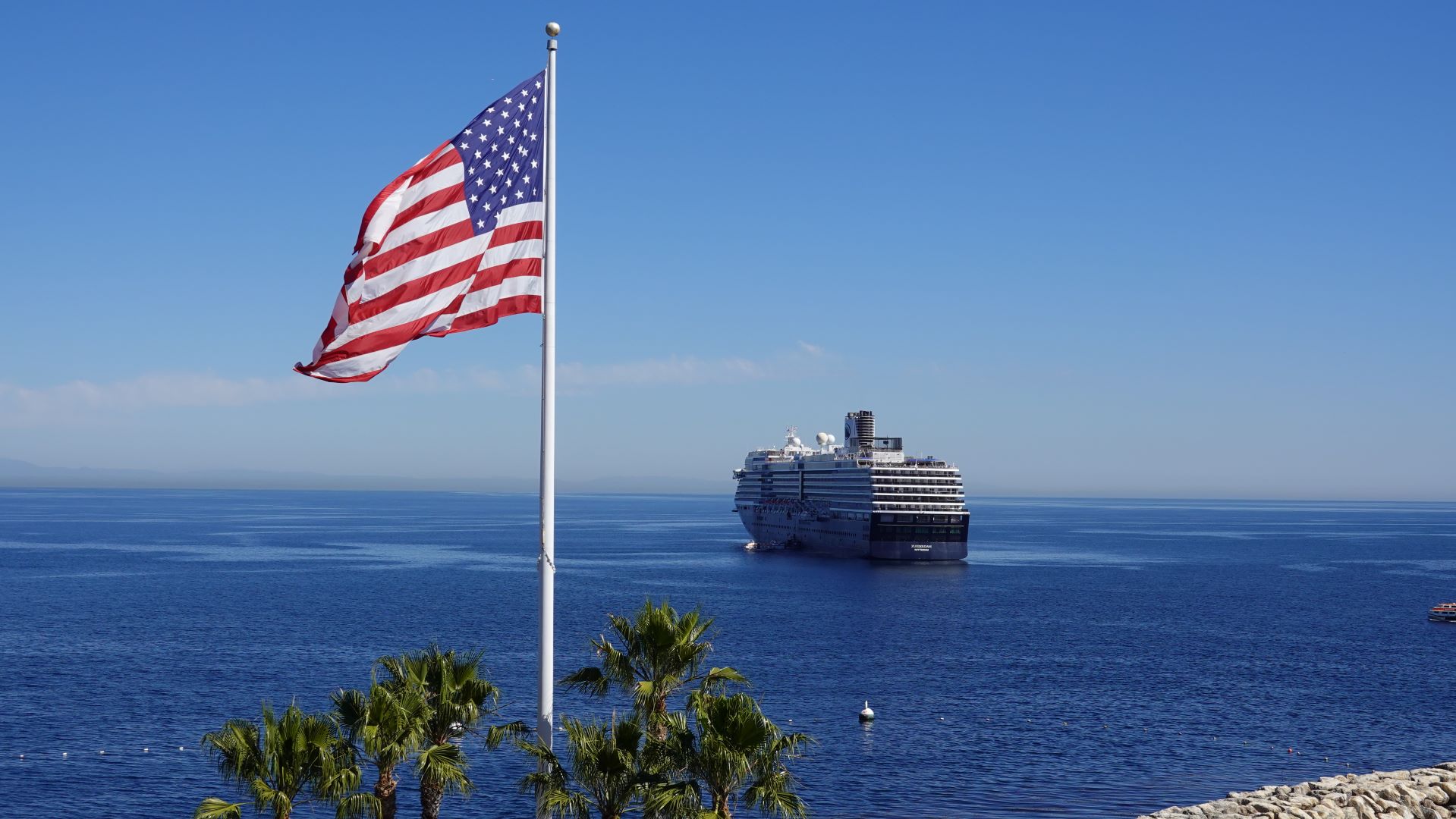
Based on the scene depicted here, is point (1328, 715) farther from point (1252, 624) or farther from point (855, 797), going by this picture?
point (1252, 624)

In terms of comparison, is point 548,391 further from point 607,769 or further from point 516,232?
point 607,769

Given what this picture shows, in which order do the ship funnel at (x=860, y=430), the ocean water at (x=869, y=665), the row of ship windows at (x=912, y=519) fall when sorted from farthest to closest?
the ship funnel at (x=860, y=430)
the row of ship windows at (x=912, y=519)
the ocean water at (x=869, y=665)

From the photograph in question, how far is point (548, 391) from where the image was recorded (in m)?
15.8

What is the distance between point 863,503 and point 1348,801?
99327mm

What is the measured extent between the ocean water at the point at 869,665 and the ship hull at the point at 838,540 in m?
3.53

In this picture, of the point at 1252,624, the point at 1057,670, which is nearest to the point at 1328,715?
the point at 1057,670

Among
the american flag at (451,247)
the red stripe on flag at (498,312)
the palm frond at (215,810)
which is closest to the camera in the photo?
the american flag at (451,247)

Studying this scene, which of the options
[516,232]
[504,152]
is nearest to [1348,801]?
[516,232]

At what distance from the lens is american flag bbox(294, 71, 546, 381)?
1544 centimetres

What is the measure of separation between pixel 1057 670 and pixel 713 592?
139 feet

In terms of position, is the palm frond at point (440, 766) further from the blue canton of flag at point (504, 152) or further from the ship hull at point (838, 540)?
the ship hull at point (838, 540)

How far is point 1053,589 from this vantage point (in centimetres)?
11031

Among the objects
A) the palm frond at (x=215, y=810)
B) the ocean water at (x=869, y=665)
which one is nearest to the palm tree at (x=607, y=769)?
the palm frond at (x=215, y=810)

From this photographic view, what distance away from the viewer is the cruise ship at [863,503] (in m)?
127
